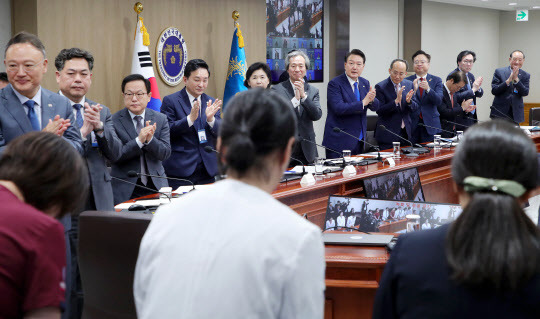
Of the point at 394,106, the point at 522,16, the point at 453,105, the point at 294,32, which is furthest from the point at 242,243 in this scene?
the point at 522,16

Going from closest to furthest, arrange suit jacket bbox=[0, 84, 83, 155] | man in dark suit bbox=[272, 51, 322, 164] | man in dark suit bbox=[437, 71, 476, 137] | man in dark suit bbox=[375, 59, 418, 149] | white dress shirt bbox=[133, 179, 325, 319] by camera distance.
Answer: white dress shirt bbox=[133, 179, 325, 319], suit jacket bbox=[0, 84, 83, 155], man in dark suit bbox=[272, 51, 322, 164], man in dark suit bbox=[375, 59, 418, 149], man in dark suit bbox=[437, 71, 476, 137]

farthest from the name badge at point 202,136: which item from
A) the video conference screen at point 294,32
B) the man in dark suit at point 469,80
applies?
the man in dark suit at point 469,80

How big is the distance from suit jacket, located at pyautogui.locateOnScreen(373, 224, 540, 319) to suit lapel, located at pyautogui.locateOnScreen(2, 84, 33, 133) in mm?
2255

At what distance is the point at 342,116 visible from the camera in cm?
621

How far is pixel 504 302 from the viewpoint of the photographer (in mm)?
1206

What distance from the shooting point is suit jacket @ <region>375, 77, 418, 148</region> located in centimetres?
662

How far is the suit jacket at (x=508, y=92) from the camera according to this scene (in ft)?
31.3

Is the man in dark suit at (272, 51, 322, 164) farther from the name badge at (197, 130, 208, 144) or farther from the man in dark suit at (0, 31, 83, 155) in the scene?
the man in dark suit at (0, 31, 83, 155)

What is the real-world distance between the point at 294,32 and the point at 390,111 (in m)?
3.03

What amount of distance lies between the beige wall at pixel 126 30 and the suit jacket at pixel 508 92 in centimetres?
380

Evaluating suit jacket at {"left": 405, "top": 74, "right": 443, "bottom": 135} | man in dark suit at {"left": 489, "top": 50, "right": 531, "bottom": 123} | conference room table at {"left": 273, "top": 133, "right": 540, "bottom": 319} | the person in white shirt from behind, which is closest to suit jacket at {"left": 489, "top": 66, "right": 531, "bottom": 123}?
man in dark suit at {"left": 489, "top": 50, "right": 531, "bottom": 123}

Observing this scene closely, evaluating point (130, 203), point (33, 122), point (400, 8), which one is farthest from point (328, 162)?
point (400, 8)

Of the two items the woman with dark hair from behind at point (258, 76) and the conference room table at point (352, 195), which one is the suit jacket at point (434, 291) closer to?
the conference room table at point (352, 195)

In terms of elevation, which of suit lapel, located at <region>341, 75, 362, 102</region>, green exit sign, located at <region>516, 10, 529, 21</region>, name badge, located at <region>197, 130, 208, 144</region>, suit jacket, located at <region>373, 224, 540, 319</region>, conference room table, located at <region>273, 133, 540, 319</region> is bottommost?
conference room table, located at <region>273, 133, 540, 319</region>
